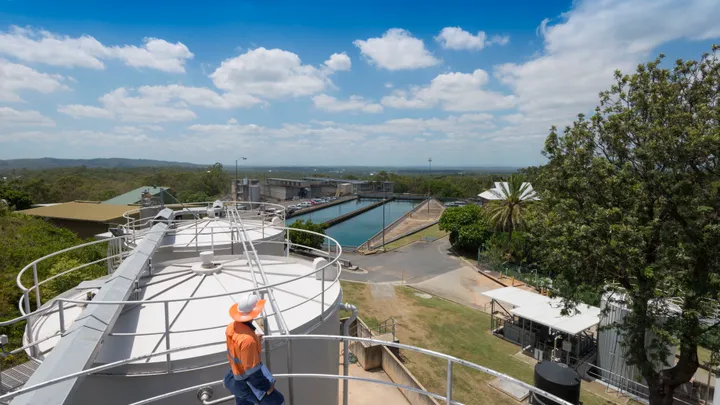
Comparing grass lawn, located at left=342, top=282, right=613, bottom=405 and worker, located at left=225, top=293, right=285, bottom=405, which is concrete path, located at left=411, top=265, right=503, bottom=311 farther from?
worker, located at left=225, top=293, right=285, bottom=405

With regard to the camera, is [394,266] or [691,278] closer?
[691,278]

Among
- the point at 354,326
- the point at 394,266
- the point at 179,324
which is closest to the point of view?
the point at 179,324

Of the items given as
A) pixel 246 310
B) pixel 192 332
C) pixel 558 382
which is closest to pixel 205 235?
pixel 192 332

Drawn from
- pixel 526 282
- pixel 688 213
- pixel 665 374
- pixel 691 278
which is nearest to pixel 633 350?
pixel 665 374

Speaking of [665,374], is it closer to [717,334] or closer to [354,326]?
[717,334]

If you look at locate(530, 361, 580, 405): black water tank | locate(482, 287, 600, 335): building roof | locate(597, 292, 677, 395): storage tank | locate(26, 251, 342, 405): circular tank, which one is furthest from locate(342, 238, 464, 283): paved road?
locate(26, 251, 342, 405): circular tank

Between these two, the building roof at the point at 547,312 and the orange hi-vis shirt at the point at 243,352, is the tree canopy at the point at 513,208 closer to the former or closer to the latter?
the building roof at the point at 547,312
